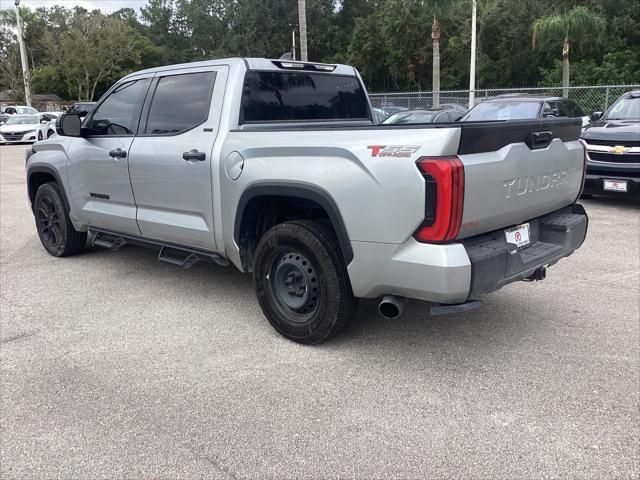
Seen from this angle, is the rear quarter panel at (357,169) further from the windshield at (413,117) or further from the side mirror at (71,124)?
the windshield at (413,117)

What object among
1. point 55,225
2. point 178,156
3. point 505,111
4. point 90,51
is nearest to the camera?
point 178,156

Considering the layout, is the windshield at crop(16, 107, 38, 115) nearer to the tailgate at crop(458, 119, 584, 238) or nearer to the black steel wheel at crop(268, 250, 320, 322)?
the black steel wheel at crop(268, 250, 320, 322)

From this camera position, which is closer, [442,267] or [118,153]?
[442,267]

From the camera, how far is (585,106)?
18188mm

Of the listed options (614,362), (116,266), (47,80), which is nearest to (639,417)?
(614,362)

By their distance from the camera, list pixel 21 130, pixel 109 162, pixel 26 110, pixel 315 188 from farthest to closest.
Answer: pixel 26 110 < pixel 21 130 < pixel 109 162 < pixel 315 188

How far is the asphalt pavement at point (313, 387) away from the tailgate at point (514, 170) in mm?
967

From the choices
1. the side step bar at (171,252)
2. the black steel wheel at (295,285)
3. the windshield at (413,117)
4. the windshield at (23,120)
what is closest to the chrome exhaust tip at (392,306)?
the black steel wheel at (295,285)

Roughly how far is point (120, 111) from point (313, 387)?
10.8 feet

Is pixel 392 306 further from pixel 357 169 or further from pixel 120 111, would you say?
pixel 120 111

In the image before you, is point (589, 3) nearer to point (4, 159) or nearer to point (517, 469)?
point (4, 159)

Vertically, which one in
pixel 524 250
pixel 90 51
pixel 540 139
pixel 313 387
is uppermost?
pixel 90 51

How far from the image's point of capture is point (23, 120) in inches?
1037

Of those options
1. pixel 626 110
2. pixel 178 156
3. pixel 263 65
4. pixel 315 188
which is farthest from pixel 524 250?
pixel 626 110
